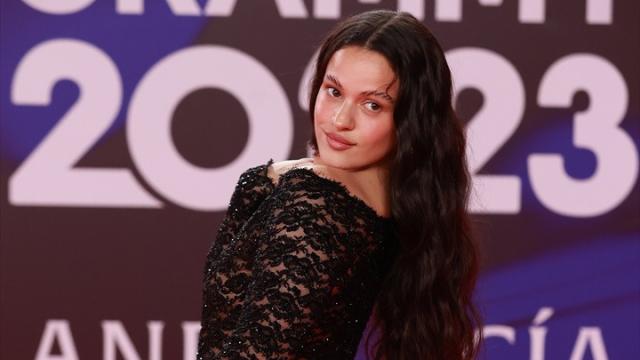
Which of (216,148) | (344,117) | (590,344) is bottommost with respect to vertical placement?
(590,344)

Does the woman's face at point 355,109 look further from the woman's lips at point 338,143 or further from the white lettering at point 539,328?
the white lettering at point 539,328

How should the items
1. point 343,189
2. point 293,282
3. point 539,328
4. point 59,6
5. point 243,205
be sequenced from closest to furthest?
point 293,282
point 343,189
point 243,205
point 59,6
point 539,328

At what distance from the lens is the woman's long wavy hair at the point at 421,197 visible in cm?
167

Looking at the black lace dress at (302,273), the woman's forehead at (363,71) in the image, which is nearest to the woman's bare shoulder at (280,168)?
the black lace dress at (302,273)

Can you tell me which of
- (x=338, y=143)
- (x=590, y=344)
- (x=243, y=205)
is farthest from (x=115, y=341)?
(x=338, y=143)

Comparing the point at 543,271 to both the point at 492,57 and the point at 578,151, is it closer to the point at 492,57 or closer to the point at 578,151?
the point at 578,151

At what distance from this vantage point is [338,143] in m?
1.70

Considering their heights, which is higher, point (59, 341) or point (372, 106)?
point (372, 106)

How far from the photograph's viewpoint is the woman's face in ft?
5.42

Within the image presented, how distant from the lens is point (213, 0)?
11.6 ft

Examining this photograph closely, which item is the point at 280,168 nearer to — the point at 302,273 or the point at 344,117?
the point at 344,117

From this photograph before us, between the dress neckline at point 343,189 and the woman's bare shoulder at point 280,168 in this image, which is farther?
the woman's bare shoulder at point 280,168

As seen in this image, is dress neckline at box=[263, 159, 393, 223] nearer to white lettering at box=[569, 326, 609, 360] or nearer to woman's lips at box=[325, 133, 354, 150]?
woman's lips at box=[325, 133, 354, 150]

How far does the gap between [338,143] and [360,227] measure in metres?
0.16
